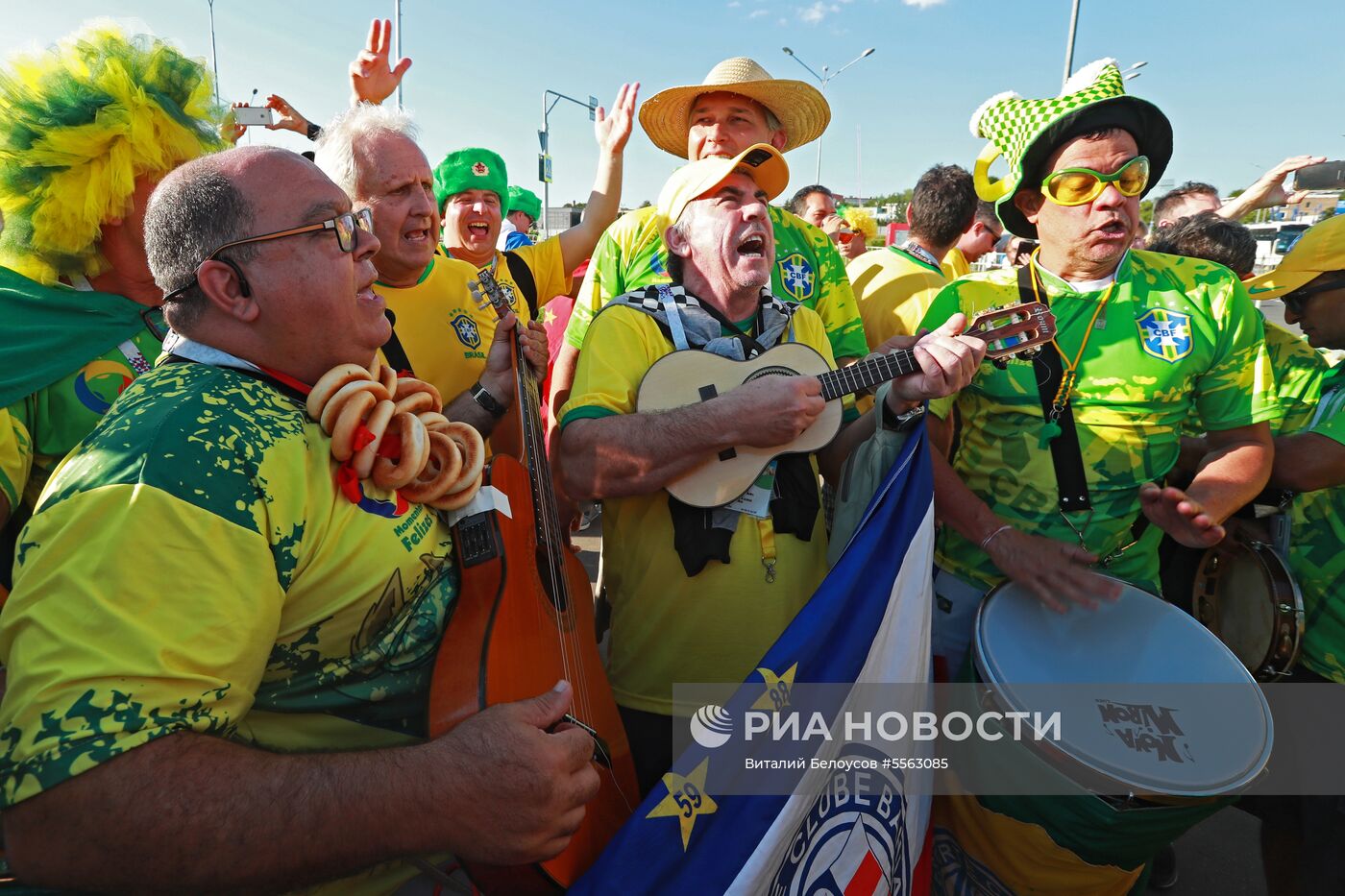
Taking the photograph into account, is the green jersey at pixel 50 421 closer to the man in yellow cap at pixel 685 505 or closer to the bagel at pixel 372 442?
the bagel at pixel 372 442

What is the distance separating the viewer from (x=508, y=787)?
3.77 feet

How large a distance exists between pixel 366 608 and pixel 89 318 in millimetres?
1401

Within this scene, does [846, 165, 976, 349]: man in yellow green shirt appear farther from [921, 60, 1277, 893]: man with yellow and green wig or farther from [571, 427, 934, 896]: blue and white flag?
[571, 427, 934, 896]: blue and white flag

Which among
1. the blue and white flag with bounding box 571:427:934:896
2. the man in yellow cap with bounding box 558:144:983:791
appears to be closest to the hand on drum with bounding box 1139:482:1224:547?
the man in yellow cap with bounding box 558:144:983:791

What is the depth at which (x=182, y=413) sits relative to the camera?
1.12 meters

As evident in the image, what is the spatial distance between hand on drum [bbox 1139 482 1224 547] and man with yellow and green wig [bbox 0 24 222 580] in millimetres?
2997

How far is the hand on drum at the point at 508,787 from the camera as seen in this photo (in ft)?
3.70

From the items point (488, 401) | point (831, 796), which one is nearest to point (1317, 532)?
point (831, 796)

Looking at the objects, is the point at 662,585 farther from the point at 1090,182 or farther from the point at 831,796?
the point at 1090,182

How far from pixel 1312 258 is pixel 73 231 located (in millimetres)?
3999

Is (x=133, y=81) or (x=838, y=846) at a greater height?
(x=133, y=81)

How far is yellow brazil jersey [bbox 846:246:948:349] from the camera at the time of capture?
13.5ft

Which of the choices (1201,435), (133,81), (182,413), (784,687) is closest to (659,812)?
(784,687)

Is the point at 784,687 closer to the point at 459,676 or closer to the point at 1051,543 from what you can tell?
the point at 459,676
